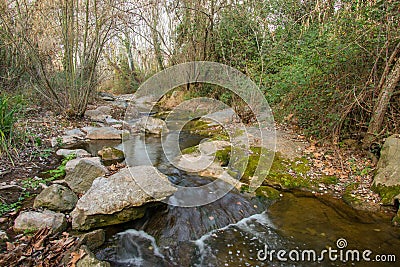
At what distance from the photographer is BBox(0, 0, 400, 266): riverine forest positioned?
3059mm

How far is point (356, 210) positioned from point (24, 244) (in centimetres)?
427

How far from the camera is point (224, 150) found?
215 inches

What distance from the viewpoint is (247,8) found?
24.0 ft

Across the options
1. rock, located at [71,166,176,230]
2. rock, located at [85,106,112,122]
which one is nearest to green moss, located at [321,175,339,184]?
rock, located at [71,166,176,230]

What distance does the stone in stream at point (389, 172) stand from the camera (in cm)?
373

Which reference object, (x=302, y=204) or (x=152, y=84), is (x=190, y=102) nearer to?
(x=152, y=84)

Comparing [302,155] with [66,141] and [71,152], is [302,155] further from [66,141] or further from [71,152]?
[66,141]

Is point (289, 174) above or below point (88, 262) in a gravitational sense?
above

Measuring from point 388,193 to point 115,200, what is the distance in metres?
3.90

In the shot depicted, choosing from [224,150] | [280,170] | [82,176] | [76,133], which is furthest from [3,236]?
[76,133]

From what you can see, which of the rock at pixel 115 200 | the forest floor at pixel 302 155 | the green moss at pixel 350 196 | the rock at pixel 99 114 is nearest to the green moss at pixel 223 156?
the forest floor at pixel 302 155

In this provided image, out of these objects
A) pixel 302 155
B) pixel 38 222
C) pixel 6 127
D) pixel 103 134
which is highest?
pixel 6 127

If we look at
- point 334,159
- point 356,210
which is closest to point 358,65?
point 334,159

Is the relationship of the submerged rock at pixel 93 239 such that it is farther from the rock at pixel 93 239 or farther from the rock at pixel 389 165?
the rock at pixel 389 165
